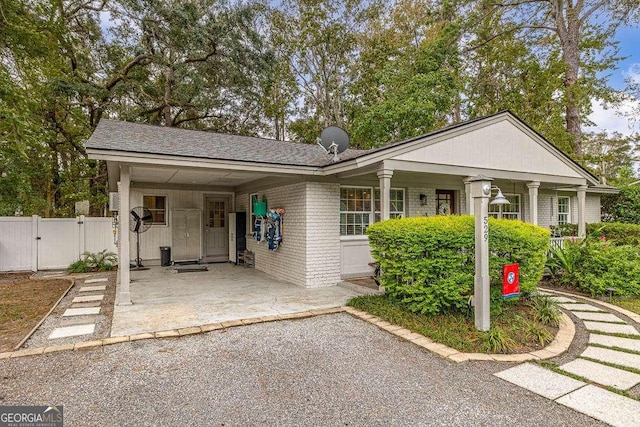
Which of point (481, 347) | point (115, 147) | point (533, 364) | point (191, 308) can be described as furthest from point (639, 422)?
point (115, 147)

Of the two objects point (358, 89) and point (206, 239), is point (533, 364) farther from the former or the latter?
point (358, 89)

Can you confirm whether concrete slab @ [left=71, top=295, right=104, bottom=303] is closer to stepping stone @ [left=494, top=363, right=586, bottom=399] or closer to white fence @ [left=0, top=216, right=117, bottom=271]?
white fence @ [left=0, top=216, right=117, bottom=271]

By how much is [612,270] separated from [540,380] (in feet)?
15.4

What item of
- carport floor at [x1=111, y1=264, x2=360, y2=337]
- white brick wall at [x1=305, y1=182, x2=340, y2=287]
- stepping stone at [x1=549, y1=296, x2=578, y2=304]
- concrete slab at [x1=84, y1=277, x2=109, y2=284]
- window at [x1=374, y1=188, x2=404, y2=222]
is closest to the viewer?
carport floor at [x1=111, y1=264, x2=360, y2=337]

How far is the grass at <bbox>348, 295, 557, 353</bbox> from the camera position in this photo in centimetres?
405

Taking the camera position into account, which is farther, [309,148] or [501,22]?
[501,22]

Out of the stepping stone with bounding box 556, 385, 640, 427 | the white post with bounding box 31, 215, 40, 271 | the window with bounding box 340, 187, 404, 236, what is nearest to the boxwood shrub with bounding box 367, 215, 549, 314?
the stepping stone with bounding box 556, 385, 640, 427

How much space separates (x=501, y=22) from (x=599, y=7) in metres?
3.77

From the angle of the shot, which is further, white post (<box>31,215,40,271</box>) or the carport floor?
white post (<box>31,215,40,271</box>)

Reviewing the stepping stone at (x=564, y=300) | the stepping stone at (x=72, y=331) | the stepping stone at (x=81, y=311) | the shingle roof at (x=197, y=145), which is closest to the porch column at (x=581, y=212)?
the stepping stone at (x=564, y=300)

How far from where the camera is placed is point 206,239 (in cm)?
1153

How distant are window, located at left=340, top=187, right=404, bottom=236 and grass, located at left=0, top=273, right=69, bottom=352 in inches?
232

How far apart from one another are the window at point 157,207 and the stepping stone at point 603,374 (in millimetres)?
10604

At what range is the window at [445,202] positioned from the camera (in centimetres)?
980
